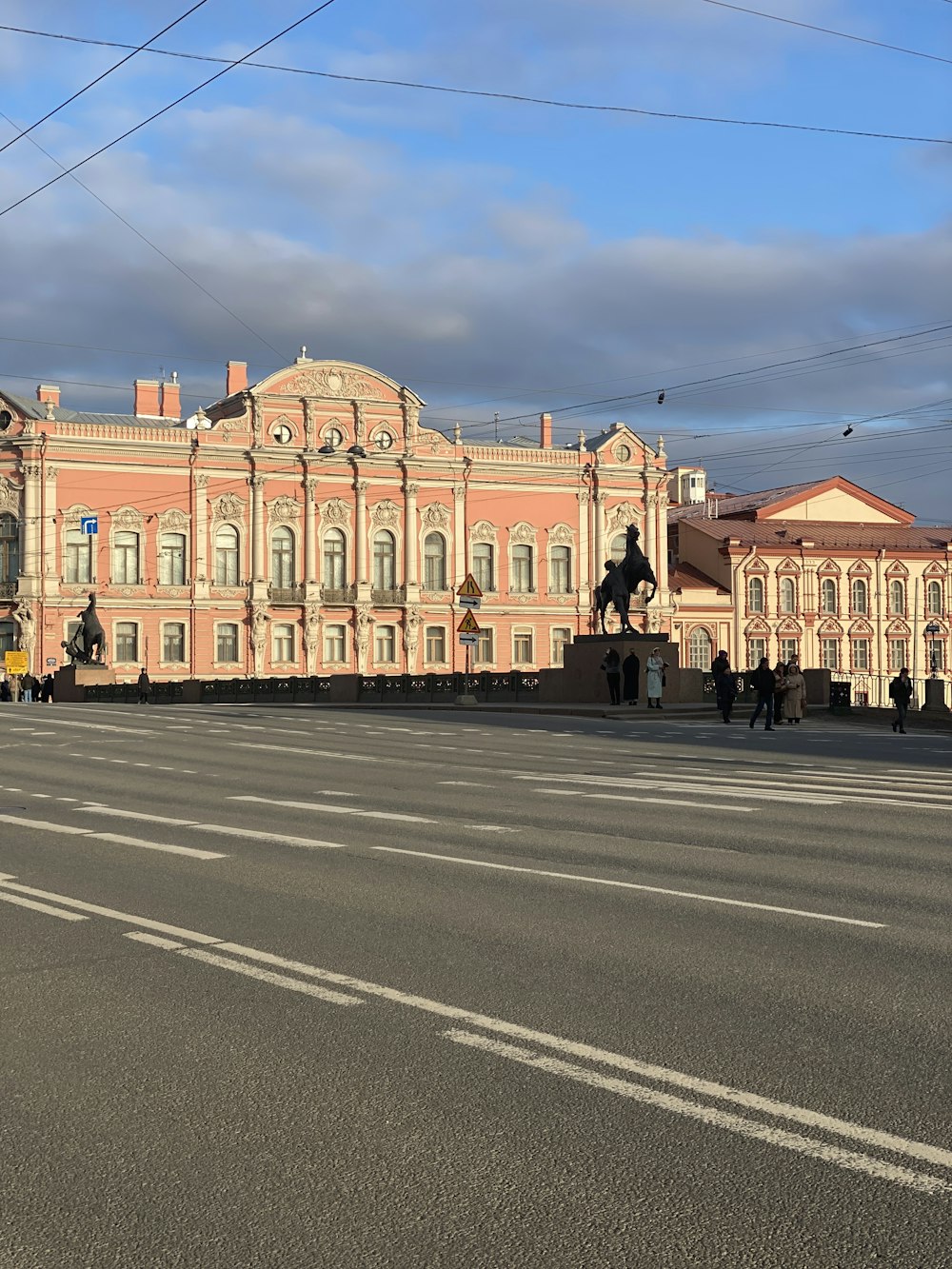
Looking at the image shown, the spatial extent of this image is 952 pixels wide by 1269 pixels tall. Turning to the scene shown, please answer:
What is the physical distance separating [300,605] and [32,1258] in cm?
7299

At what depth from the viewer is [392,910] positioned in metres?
9.10

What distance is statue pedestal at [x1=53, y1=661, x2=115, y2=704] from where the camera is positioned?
6141 centimetres

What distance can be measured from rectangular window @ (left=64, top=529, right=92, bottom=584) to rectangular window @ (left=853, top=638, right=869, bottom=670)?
140 feet

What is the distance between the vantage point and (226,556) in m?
76.1

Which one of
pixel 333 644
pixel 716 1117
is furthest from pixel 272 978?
pixel 333 644

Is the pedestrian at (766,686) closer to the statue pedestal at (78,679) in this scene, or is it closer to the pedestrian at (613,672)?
the pedestrian at (613,672)

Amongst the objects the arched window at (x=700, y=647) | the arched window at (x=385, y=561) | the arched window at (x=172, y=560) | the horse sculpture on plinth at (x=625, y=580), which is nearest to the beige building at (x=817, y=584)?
the arched window at (x=700, y=647)

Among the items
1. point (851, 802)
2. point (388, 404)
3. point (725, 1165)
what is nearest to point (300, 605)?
point (388, 404)

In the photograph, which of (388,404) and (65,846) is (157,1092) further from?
(388,404)

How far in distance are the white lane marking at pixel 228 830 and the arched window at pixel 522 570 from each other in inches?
2559

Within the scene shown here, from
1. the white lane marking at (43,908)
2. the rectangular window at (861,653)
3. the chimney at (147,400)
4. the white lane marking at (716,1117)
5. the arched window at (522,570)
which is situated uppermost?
the chimney at (147,400)

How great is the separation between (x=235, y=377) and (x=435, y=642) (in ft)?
59.0

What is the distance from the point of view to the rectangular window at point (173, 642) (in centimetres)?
7406

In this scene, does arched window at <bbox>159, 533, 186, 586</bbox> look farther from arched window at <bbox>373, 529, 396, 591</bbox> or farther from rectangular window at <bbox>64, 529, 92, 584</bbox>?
arched window at <bbox>373, 529, 396, 591</bbox>
